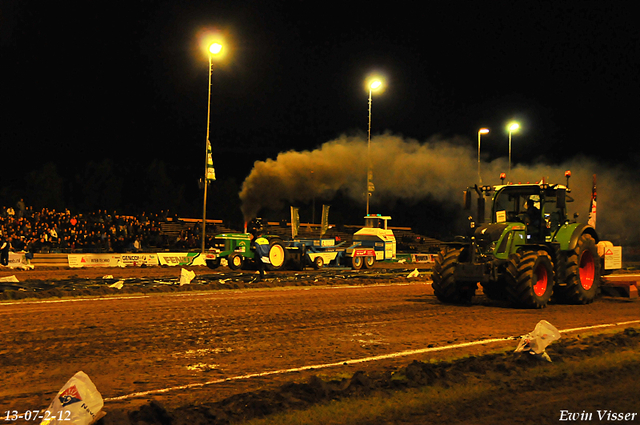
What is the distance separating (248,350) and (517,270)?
673cm

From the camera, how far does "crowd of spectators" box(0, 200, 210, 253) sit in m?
29.7

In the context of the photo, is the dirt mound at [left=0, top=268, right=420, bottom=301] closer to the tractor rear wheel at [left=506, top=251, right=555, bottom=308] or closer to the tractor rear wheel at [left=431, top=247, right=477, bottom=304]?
the tractor rear wheel at [left=431, top=247, right=477, bottom=304]

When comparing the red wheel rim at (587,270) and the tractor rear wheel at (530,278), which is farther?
the red wheel rim at (587,270)

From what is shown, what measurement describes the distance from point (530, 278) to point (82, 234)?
26.5 metres

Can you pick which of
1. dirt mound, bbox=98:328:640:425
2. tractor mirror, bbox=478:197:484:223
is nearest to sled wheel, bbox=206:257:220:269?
tractor mirror, bbox=478:197:484:223

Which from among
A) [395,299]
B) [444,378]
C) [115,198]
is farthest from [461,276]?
[115,198]

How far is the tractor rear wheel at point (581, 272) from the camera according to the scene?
13617 mm

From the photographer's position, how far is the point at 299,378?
6418 mm

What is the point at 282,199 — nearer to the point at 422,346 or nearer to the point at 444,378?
the point at 422,346

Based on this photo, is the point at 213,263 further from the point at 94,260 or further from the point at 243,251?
the point at 94,260

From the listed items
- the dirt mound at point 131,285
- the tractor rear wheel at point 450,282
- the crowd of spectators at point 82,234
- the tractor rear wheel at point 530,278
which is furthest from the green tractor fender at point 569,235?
the crowd of spectators at point 82,234

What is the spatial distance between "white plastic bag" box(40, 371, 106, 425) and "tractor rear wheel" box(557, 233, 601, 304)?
456 inches

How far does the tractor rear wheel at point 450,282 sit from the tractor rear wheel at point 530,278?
1.06 m

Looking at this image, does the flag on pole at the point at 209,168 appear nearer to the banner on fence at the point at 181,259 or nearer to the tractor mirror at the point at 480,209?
the banner on fence at the point at 181,259
